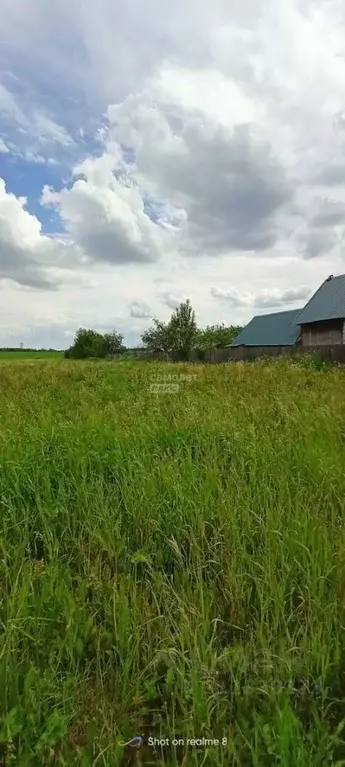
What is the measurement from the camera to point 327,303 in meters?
34.5

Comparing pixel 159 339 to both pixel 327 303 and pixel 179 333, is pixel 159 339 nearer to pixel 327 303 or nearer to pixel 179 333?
pixel 179 333

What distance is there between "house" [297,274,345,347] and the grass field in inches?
1148

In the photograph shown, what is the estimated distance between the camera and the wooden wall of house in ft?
104

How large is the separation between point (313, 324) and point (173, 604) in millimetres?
35956

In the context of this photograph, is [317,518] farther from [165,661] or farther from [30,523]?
A: [30,523]

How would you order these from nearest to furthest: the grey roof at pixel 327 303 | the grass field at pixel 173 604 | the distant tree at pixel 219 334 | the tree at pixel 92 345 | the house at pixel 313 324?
the grass field at pixel 173 604 < the house at pixel 313 324 < the grey roof at pixel 327 303 < the distant tree at pixel 219 334 < the tree at pixel 92 345

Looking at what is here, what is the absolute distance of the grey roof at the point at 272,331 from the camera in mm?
43969

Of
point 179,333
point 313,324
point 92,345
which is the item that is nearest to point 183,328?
point 179,333

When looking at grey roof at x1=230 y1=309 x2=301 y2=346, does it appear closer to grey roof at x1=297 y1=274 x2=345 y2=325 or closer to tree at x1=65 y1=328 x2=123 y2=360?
grey roof at x1=297 y1=274 x2=345 y2=325

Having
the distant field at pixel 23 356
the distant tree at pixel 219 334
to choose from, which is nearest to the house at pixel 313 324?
the distant tree at pixel 219 334

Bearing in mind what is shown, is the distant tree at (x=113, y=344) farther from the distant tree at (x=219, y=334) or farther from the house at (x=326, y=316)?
the house at (x=326, y=316)

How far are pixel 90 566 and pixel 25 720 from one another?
0.94 metres

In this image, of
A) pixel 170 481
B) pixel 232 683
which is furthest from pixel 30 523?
pixel 232 683

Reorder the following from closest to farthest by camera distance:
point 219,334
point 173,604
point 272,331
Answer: point 173,604 → point 272,331 → point 219,334
